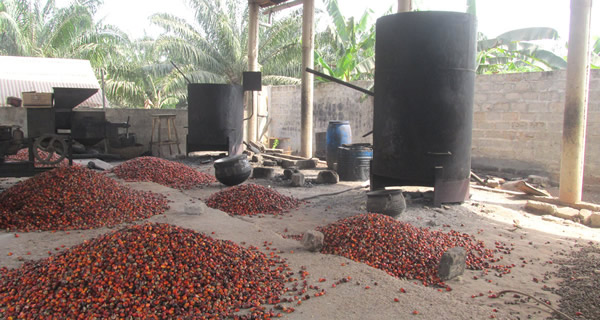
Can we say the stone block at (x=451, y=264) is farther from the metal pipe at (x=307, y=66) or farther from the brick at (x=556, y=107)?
the metal pipe at (x=307, y=66)

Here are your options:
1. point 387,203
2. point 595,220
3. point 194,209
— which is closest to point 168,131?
point 194,209

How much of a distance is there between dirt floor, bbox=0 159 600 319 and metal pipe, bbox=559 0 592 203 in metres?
0.76

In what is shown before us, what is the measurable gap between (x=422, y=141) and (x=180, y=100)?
76.6ft

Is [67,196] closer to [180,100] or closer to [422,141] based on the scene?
[422,141]

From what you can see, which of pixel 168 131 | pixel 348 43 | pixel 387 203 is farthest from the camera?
pixel 348 43

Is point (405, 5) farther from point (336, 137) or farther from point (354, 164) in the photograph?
point (336, 137)

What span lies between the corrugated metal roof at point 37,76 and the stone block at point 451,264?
13.0 metres

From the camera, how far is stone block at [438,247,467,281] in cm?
326

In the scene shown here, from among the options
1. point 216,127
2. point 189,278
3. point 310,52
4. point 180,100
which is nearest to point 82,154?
point 216,127

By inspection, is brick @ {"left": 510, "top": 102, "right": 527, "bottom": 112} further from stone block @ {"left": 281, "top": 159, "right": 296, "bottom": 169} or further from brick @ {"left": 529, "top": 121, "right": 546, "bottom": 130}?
stone block @ {"left": 281, "top": 159, "right": 296, "bottom": 169}

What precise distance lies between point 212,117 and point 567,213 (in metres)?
6.95

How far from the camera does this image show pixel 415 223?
4836 millimetres

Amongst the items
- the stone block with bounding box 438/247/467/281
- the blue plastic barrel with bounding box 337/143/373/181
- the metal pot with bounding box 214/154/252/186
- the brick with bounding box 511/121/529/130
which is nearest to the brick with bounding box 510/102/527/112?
the brick with bounding box 511/121/529/130

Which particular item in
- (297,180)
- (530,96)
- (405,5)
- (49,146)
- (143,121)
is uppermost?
(405,5)
